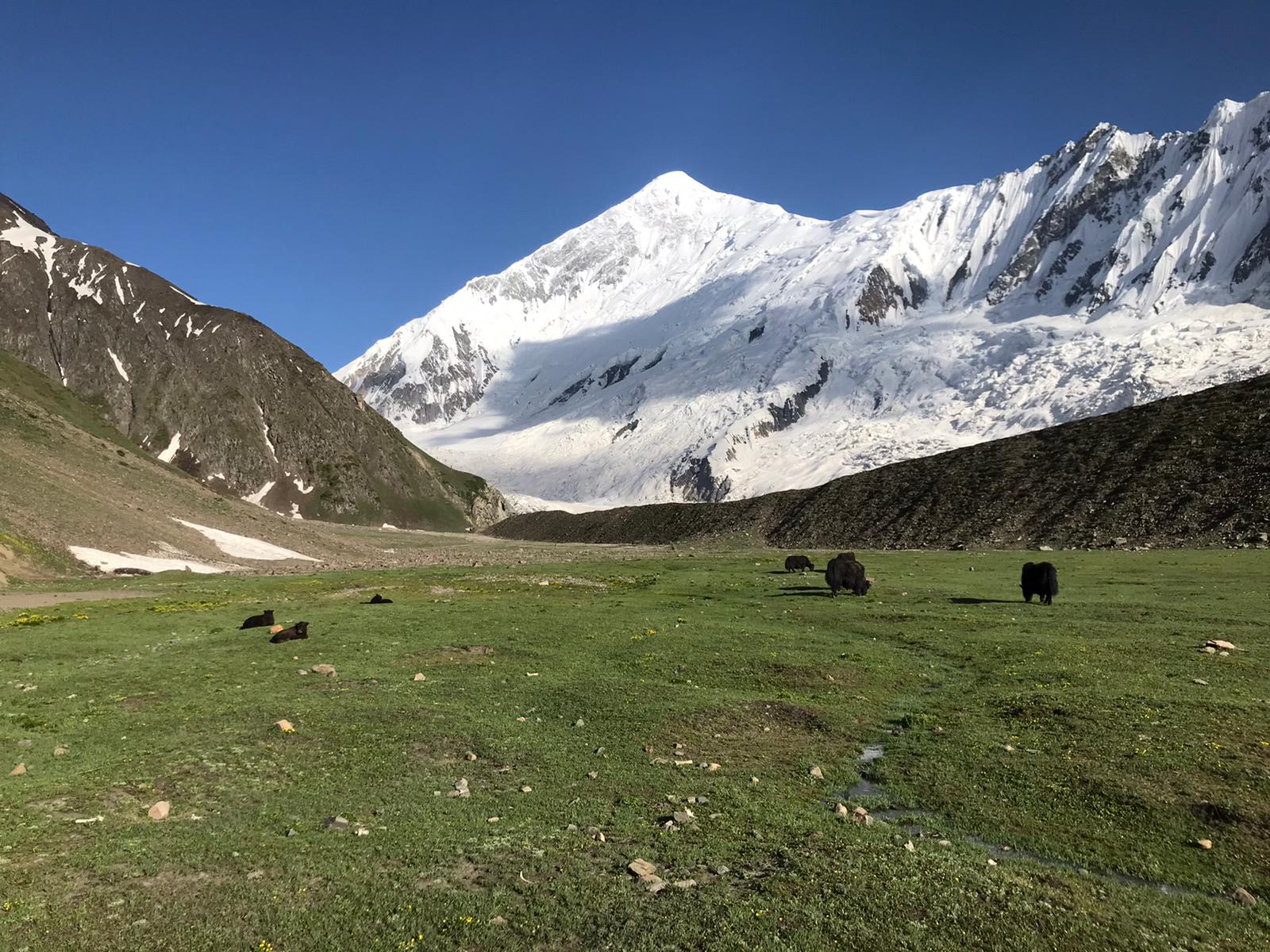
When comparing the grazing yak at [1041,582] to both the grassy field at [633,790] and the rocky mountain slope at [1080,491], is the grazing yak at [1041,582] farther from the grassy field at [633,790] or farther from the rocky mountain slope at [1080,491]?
the rocky mountain slope at [1080,491]

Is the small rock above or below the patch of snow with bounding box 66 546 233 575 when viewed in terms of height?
above

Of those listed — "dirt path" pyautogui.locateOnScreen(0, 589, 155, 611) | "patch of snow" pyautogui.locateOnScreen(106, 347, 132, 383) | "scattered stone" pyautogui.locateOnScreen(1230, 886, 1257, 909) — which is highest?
"patch of snow" pyautogui.locateOnScreen(106, 347, 132, 383)

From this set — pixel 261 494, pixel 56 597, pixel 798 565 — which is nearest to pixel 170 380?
pixel 261 494

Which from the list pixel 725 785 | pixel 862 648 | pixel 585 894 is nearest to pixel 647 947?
pixel 585 894

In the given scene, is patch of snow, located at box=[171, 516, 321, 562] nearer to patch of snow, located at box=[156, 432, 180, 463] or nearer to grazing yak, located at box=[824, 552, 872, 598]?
grazing yak, located at box=[824, 552, 872, 598]

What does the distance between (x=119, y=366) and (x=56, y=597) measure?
176 metres

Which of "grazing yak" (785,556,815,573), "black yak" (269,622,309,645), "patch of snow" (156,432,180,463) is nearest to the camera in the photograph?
"black yak" (269,622,309,645)

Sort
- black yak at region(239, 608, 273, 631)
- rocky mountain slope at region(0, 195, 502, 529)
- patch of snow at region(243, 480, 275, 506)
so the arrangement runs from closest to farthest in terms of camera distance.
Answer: black yak at region(239, 608, 273, 631) < rocky mountain slope at region(0, 195, 502, 529) < patch of snow at region(243, 480, 275, 506)

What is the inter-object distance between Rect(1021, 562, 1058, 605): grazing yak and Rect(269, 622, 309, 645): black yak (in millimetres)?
31291

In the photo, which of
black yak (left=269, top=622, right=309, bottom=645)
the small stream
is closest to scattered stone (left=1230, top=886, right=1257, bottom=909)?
the small stream

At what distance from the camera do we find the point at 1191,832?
38.2 feet

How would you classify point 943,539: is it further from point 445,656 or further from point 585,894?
point 585,894

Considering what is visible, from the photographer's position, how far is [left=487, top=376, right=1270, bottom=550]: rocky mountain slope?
6600cm

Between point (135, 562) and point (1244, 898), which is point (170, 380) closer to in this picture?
point (135, 562)
